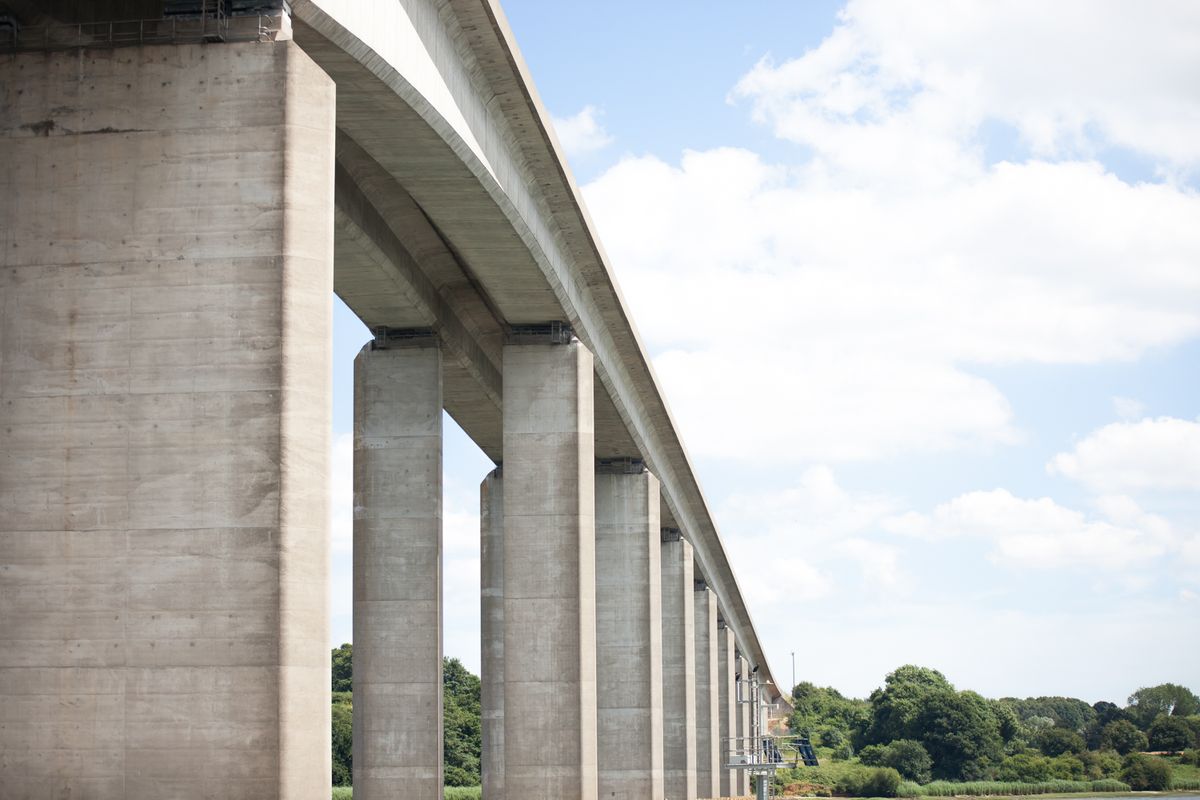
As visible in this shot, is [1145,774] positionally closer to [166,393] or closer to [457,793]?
[457,793]

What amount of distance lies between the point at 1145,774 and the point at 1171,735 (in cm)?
2216

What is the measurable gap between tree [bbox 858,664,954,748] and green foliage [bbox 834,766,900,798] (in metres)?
11.5

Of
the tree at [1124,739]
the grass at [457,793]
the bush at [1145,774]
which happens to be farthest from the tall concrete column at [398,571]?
the tree at [1124,739]

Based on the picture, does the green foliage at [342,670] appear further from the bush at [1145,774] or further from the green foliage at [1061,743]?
the bush at [1145,774]

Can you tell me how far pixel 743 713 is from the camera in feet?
348

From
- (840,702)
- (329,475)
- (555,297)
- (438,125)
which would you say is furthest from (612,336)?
(840,702)

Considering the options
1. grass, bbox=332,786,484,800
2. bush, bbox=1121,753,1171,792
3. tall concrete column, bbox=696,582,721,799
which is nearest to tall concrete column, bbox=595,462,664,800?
tall concrete column, bbox=696,582,721,799

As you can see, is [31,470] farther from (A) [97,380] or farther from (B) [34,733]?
(B) [34,733]

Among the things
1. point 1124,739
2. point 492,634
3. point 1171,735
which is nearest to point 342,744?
point 492,634

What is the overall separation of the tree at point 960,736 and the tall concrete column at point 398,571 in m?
103

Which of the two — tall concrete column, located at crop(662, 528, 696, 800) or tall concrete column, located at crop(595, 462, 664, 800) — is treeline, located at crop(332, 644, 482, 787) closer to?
tall concrete column, located at crop(662, 528, 696, 800)

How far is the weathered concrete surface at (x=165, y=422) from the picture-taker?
17328 millimetres

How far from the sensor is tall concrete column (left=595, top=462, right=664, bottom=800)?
165 ft

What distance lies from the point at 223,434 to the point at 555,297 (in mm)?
20246
